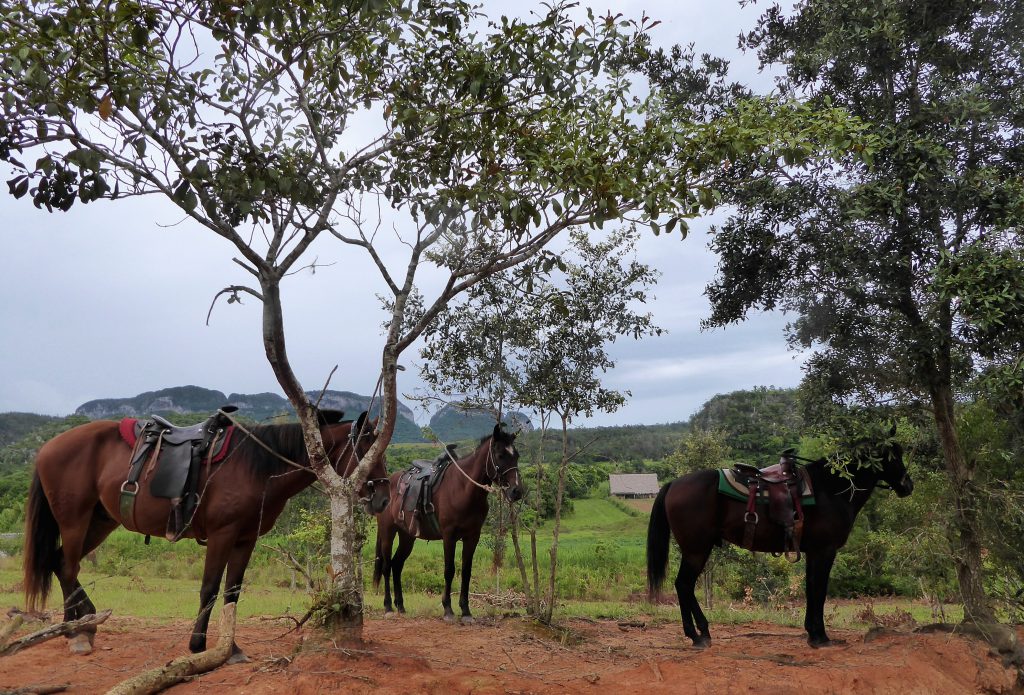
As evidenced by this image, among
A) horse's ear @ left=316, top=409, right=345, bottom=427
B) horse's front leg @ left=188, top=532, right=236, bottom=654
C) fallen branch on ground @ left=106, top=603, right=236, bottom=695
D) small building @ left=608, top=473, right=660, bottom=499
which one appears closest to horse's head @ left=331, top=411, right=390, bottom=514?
horse's ear @ left=316, top=409, right=345, bottom=427

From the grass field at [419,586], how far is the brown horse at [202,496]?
0.58 metres

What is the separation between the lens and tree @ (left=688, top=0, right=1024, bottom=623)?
6566 millimetres

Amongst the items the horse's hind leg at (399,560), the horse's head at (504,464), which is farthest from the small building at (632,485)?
the horse's head at (504,464)

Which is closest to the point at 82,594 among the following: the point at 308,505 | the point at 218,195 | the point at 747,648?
the point at 218,195

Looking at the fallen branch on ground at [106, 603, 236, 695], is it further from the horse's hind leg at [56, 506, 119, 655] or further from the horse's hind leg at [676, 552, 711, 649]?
the horse's hind leg at [676, 552, 711, 649]

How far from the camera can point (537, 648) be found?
6.83 meters

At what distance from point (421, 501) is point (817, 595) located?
5.04m

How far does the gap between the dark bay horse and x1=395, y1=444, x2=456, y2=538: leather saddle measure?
327 cm

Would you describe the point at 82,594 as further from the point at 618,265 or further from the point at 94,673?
the point at 618,265

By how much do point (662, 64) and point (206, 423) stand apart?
21.5 ft

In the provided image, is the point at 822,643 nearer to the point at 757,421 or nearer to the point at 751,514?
the point at 751,514

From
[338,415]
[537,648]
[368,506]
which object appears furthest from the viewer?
[537,648]

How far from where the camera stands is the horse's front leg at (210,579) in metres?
5.50

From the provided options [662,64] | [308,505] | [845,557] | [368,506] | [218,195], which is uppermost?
[662,64]
